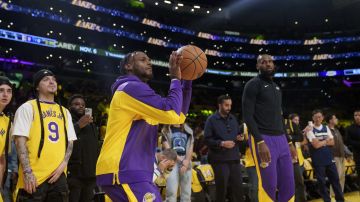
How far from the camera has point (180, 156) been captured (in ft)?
25.1

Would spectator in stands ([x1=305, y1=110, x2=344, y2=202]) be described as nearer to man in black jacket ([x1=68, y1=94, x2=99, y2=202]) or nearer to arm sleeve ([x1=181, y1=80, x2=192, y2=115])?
man in black jacket ([x1=68, y1=94, x2=99, y2=202])

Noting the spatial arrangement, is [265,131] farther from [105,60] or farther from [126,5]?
[126,5]

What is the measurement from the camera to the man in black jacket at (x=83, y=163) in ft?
19.6

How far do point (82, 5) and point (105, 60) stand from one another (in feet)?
13.9

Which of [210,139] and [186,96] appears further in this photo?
[210,139]

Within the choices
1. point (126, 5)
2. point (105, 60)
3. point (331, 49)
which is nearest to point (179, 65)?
point (105, 60)

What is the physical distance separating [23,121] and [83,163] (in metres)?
1.81

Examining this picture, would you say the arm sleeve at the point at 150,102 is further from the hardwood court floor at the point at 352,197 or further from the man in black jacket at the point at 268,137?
the hardwood court floor at the point at 352,197

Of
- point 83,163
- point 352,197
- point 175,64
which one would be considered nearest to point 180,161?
point 83,163

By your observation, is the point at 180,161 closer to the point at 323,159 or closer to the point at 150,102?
the point at 323,159

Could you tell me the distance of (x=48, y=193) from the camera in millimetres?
4449

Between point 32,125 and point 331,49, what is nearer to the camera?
point 32,125

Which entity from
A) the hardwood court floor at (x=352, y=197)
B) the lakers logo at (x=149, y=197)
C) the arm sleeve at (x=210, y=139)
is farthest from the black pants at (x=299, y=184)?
the lakers logo at (x=149, y=197)

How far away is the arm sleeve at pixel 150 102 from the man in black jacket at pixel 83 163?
279 cm
